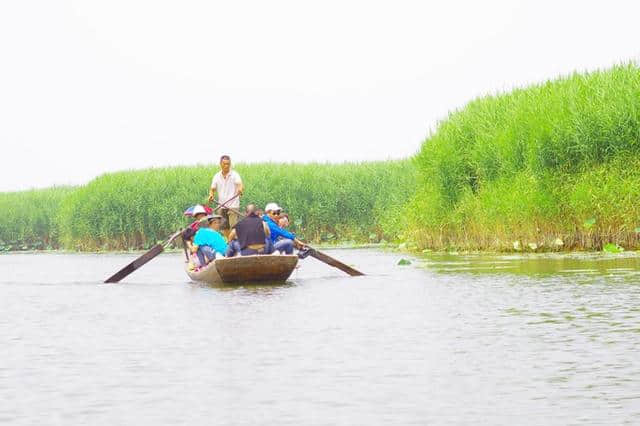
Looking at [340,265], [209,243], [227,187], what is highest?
[227,187]

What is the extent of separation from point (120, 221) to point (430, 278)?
869 inches

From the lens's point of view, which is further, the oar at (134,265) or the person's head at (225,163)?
the person's head at (225,163)

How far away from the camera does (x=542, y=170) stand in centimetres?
2464

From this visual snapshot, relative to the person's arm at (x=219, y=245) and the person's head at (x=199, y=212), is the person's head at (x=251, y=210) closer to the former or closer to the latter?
the person's arm at (x=219, y=245)

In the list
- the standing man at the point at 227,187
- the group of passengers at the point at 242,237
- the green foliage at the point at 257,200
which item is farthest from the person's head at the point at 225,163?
the green foliage at the point at 257,200

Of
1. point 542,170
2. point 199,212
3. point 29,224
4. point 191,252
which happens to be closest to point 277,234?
point 199,212

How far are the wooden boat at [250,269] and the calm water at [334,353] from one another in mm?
364

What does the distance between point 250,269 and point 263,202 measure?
2096 cm

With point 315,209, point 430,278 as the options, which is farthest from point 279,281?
point 315,209

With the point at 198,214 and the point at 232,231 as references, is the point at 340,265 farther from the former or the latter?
the point at 198,214

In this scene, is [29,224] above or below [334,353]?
above

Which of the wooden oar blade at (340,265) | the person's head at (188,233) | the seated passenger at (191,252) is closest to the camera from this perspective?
the seated passenger at (191,252)

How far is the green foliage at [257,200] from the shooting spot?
1526 inches

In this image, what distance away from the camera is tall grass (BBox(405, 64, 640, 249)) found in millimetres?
23391
